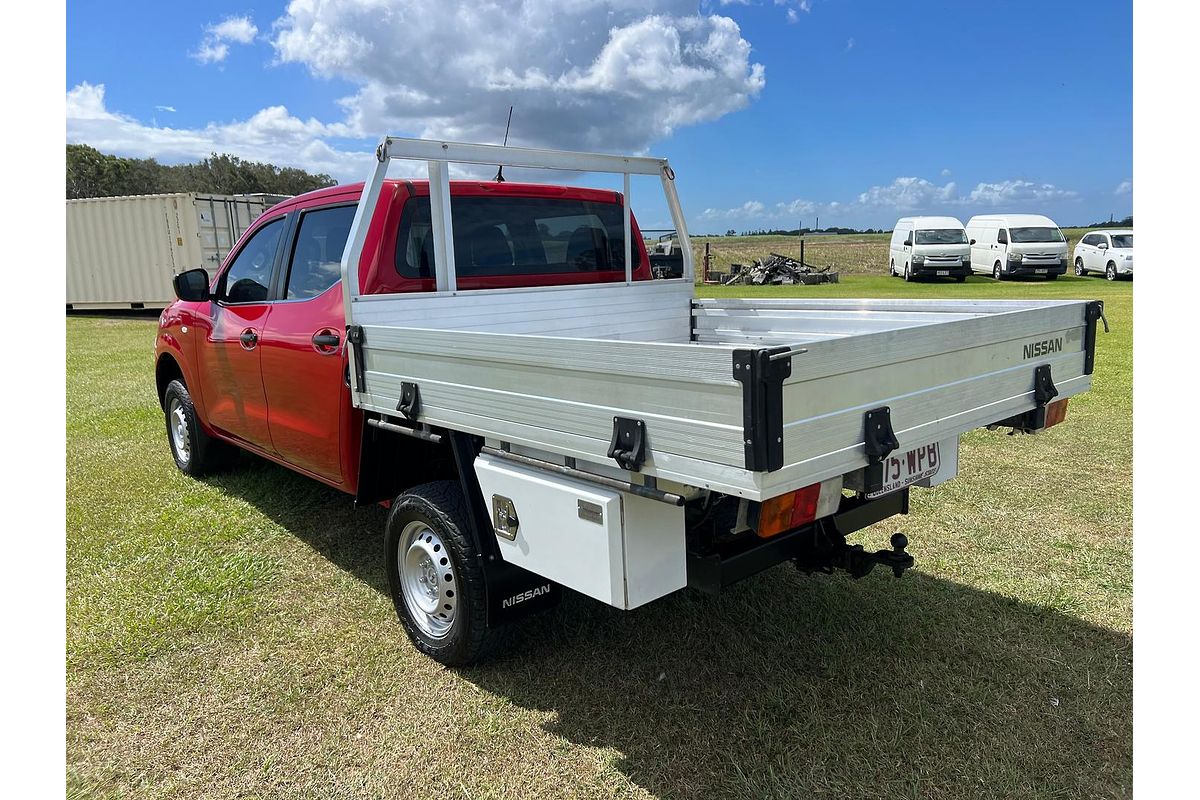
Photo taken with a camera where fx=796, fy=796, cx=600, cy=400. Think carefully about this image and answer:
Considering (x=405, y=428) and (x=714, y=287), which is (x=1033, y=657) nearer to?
(x=405, y=428)

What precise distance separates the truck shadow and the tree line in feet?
177

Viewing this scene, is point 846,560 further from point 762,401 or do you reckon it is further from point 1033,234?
point 1033,234

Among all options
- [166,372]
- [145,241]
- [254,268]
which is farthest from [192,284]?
[145,241]

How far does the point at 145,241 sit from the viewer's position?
62.4 ft

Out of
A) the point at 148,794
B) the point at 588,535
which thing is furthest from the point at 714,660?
the point at 148,794

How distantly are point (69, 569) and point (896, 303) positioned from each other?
447cm

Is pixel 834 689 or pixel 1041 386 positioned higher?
pixel 1041 386

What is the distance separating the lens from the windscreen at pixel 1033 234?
25.5 meters

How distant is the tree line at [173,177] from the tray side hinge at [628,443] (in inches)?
2156

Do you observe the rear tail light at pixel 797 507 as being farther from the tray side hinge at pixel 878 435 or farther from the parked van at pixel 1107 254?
the parked van at pixel 1107 254

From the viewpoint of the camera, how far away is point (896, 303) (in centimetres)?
370

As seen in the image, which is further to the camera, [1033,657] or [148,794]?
[1033,657]

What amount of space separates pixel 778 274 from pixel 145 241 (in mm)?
19057

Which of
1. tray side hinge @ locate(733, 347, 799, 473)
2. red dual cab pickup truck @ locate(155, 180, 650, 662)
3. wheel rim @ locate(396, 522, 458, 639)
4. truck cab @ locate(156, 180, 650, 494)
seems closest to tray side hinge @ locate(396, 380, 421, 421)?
red dual cab pickup truck @ locate(155, 180, 650, 662)
